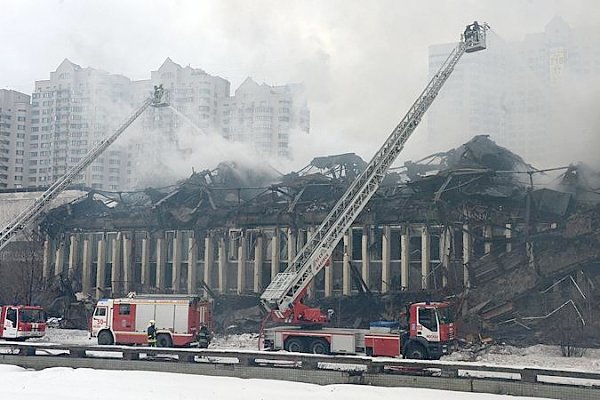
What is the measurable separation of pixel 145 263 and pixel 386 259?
12627 mm

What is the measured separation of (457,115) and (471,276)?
13.7m

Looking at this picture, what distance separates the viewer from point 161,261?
115 feet

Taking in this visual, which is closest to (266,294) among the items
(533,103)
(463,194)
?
(463,194)

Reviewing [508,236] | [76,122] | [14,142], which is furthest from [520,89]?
[14,142]

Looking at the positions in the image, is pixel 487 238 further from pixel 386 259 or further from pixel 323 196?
pixel 323 196

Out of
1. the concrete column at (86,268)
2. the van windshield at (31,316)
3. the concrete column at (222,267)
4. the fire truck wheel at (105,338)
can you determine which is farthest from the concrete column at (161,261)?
the fire truck wheel at (105,338)

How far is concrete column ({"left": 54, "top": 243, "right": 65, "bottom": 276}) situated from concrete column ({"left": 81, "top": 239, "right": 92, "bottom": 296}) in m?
1.30

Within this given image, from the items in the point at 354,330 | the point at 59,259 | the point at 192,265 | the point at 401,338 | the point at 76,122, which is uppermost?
the point at 76,122

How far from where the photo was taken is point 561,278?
24891 millimetres

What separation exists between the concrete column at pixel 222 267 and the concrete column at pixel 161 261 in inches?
138

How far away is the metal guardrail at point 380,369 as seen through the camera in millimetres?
13773

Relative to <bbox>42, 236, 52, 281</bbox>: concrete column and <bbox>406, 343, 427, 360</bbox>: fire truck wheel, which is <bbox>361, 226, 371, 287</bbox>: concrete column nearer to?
<bbox>406, 343, 427, 360</bbox>: fire truck wheel

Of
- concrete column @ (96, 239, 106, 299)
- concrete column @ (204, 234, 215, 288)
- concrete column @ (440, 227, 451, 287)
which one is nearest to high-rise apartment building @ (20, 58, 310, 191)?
concrete column @ (204, 234, 215, 288)

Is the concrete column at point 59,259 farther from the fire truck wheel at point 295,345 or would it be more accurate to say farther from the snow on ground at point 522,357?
the fire truck wheel at point 295,345
